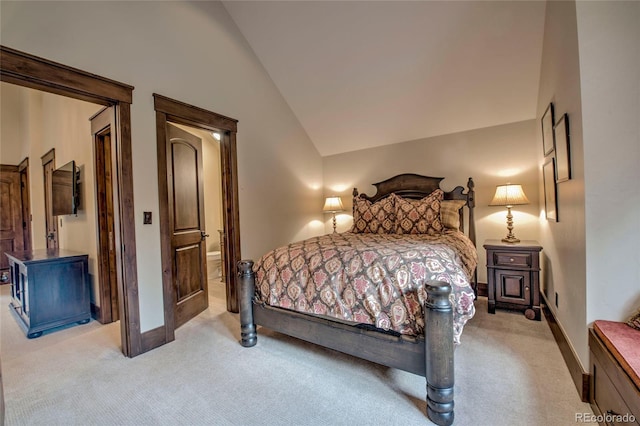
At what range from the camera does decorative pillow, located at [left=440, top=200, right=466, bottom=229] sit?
11.0 ft

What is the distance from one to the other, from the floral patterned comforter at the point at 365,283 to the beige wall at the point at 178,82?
1.17 meters

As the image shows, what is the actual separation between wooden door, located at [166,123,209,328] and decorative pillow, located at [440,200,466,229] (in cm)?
293

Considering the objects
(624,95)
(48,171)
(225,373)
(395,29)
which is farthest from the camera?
(48,171)

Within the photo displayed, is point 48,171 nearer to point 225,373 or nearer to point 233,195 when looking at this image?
point 233,195

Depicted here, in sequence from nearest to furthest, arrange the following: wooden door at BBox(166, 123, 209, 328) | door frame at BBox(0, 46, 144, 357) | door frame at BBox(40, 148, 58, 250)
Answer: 1. door frame at BBox(0, 46, 144, 357)
2. wooden door at BBox(166, 123, 209, 328)
3. door frame at BBox(40, 148, 58, 250)

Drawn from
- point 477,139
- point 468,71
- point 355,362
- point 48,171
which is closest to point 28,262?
point 48,171

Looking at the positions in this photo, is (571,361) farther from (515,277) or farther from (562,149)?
(562,149)

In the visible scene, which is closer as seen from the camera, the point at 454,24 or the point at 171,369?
the point at 171,369

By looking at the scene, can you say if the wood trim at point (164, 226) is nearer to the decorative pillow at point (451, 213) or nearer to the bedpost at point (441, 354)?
the bedpost at point (441, 354)

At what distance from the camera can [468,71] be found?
300 centimetres

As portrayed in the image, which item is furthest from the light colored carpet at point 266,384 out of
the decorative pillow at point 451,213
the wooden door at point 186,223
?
the decorative pillow at point 451,213

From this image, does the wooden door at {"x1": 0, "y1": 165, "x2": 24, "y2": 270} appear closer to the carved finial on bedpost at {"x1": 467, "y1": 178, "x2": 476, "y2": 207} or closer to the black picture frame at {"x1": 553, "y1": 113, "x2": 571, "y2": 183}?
the carved finial on bedpost at {"x1": 467, "y1": 178, "x2": 476, "y2": 207}

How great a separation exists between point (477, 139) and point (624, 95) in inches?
87.1

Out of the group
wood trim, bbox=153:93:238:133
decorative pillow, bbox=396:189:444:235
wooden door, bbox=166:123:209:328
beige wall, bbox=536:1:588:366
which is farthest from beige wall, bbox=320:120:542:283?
wooden door, bbox=166:123:209:328
